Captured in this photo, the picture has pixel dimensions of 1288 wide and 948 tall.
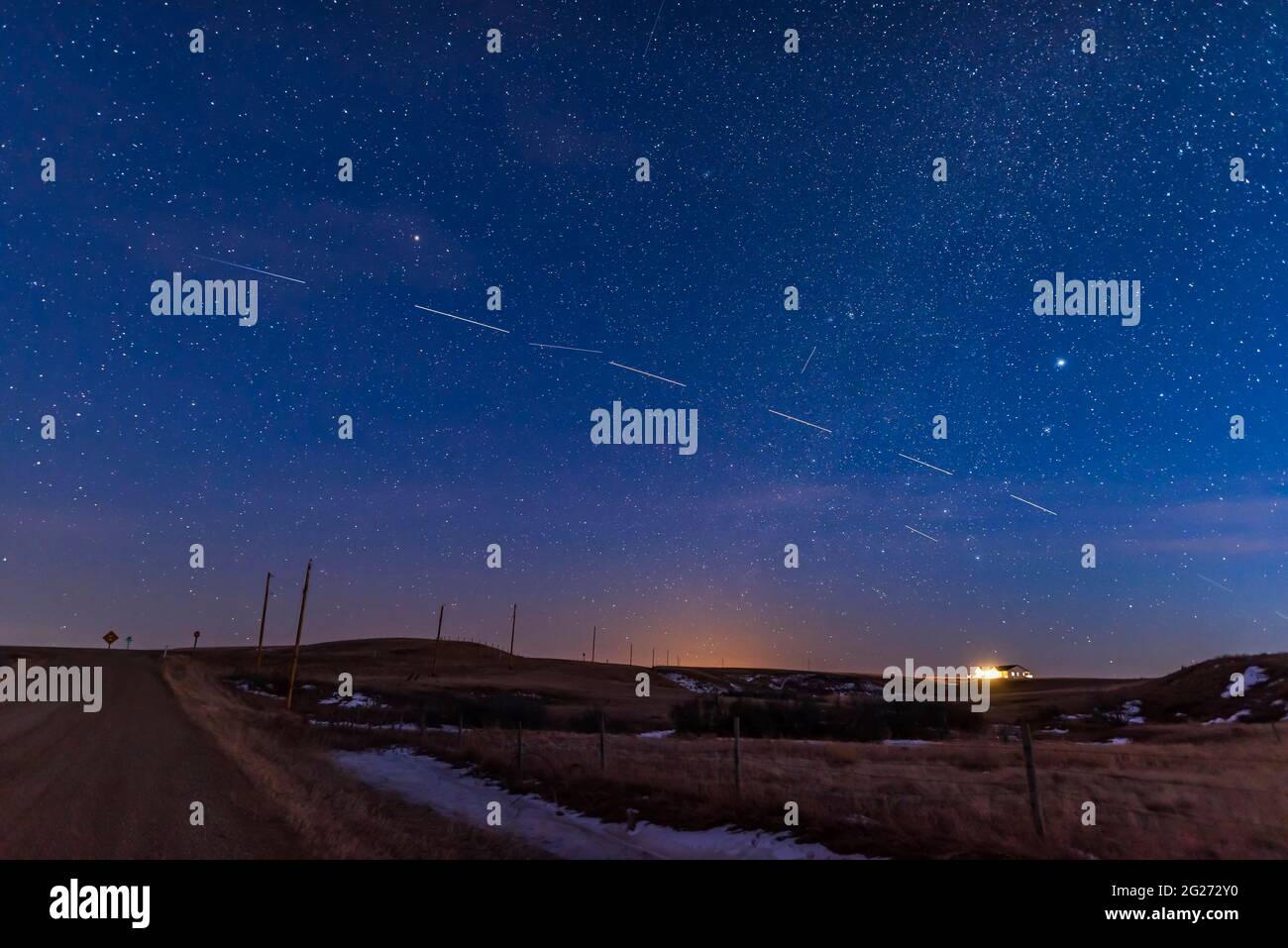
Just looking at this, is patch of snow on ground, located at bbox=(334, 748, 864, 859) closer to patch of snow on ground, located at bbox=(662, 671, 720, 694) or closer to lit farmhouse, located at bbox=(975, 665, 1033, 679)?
patch of snow on ground, located at bbox=(662, 671, 720, 694)

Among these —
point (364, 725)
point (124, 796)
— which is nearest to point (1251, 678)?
point (364, 725)

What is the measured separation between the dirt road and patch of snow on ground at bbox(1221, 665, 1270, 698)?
198 ft

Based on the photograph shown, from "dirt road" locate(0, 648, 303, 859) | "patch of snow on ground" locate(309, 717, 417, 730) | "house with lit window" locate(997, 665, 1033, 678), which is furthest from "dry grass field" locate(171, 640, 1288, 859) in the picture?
"house with lit window" locate(997, 665, 1033, 678)

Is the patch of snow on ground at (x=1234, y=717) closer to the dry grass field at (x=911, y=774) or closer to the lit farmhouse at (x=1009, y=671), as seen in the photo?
the dry grass field at (x=911, y=774)

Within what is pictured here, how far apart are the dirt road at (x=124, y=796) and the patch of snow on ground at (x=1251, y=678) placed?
60321 millimetres

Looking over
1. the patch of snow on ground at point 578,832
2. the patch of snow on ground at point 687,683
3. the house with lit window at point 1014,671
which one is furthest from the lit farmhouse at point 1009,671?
the patch of snow on ground at point 578,832

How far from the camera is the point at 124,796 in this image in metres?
13.4

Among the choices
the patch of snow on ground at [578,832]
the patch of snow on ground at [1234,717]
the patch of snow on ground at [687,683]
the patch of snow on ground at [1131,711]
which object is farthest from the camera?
the patch of snow on ground at [687,683]

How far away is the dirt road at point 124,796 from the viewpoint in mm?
9984

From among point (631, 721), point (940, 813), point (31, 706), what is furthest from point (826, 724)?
point (31, 706)

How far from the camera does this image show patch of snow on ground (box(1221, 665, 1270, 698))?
5377 cm

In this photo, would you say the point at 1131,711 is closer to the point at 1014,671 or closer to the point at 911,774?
the point at 911,774
